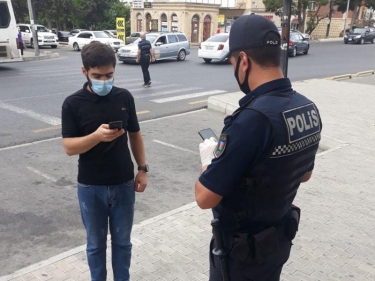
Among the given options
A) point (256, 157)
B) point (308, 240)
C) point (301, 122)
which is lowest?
point (308, 240)

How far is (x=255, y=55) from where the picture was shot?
1926 millimetres

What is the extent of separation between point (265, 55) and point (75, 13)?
48601 mm

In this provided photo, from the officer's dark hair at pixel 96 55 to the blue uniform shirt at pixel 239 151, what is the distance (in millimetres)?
1173

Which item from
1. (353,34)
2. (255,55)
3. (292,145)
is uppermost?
(255,55)

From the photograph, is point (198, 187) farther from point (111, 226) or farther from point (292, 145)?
point (111, 226)

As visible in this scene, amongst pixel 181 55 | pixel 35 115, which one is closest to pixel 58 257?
pixel 35 115

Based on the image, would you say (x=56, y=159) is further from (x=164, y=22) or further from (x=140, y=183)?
(x=164, y=22)

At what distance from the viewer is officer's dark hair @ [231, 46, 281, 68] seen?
1.92 meters

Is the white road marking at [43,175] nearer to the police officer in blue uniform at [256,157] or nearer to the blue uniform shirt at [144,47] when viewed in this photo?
the police officer in blue uniform at [256,157]

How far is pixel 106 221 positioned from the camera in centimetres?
303

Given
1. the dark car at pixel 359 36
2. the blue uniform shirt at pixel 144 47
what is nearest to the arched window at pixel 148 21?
the dark car at pixel 359 36

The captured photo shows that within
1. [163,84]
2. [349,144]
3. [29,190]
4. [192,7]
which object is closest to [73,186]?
[29,190]

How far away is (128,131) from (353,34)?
1788 inches

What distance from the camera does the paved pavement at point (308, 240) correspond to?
352 cm
